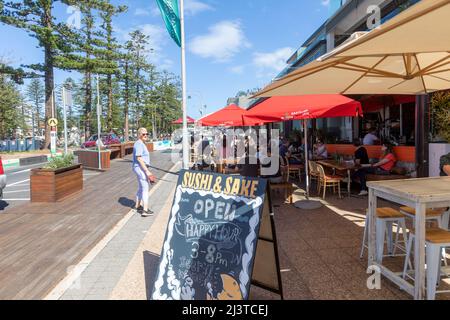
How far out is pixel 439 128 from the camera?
6621 mm

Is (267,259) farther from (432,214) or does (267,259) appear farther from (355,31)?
(355,31)

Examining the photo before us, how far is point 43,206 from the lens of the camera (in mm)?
7133

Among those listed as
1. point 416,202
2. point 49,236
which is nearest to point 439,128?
point 416,202

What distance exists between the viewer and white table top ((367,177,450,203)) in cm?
271

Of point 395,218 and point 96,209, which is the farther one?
point 96,209

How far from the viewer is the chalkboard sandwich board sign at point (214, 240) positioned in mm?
2506

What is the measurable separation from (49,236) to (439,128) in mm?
7670

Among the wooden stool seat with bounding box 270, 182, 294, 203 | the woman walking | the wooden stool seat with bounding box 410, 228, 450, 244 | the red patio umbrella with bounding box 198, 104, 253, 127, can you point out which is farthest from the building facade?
the wooden stool seat with bounding box 410, 228, 450, 244

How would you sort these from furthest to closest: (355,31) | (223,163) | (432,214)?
(355,31) → (223,163) → (432,214)

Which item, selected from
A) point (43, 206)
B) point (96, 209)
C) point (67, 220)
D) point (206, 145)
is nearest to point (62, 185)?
point (43, 206)

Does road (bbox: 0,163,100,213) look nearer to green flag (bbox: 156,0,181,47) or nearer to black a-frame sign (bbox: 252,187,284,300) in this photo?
green flag (bbox: 156,0,181,47)

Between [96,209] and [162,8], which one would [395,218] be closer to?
[96,209]

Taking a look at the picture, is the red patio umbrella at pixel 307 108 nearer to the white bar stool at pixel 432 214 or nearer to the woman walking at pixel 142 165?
the woman walking at pixel 142 165
